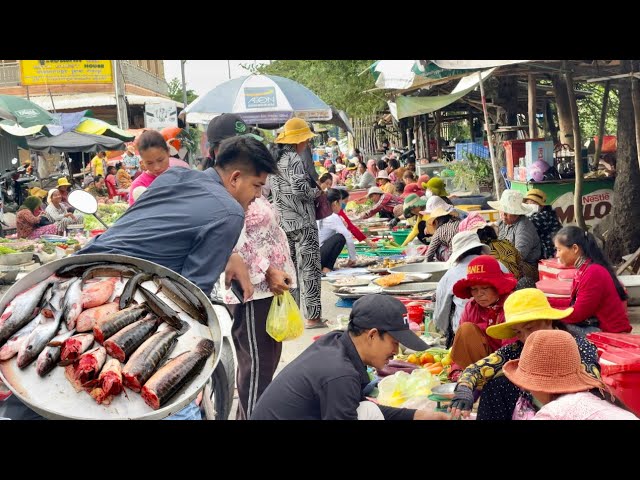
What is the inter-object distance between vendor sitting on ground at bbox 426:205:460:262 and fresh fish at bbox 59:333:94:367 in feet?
22.0

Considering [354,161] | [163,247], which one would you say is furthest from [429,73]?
[354,161]

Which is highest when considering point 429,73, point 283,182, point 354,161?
point 429,73

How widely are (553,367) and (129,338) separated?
1.85 m

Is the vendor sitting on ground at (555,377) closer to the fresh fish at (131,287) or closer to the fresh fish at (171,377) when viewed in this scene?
the fresh fish at (171,377)

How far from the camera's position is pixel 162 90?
52969mm

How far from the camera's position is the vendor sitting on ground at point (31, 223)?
48.4 ft

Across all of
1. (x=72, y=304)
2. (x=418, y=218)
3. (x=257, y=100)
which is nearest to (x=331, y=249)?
(x=418, y=218)

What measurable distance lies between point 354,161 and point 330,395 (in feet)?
88.3

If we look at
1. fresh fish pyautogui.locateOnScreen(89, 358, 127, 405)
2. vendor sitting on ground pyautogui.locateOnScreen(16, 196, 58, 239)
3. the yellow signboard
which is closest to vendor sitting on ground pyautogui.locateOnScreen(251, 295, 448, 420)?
fresh fish pyautogui.locateOnScreen(89, 358, 127, 405)

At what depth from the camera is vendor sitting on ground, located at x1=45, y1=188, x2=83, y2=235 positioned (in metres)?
16.0

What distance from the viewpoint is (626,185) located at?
977 centimetres

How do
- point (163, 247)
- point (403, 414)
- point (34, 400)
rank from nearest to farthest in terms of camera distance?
point (34, 400)
point (163, 247)
point (403, 414)

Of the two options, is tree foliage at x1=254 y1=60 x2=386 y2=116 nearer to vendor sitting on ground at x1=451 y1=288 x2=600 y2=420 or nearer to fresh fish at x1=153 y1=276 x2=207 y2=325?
vendor sitting on ground at x1=451 y1=288 x2=600 y2=420

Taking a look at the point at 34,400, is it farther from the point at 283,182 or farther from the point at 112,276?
the point at 283,182
